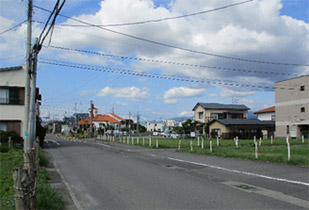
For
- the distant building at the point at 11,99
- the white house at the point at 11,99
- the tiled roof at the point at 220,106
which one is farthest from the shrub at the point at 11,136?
the tiled roof at the point at 220,106

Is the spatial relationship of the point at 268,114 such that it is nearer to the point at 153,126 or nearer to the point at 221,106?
the point at 221,106

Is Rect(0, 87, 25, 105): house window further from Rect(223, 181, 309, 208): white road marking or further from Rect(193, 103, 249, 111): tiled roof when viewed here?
Rect(193, 103, 249, 111): tiled roof

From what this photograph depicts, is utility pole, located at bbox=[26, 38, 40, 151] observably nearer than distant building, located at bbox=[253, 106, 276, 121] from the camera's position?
Yes

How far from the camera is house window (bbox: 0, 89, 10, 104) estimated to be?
26.3 meters

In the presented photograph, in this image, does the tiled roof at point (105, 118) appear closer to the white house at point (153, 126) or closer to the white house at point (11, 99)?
the white house at point (153, 126)

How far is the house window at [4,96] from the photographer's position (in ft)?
86.3

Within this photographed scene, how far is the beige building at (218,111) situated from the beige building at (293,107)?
15.2 metres

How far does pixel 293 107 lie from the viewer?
45719 millimetres

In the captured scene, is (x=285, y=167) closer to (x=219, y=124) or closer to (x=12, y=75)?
(x=12, y=75)

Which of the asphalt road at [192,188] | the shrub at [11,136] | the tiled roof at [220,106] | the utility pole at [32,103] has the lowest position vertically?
the asphalt road at [192,188]

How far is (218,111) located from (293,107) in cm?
1945

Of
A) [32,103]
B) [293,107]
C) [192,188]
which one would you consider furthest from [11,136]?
[293,107]

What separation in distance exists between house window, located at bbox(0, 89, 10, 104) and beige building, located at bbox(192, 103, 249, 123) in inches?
1712

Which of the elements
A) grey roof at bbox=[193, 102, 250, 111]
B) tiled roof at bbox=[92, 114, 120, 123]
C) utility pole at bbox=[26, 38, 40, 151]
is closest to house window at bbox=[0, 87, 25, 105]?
utility pole at bbox=[26, 38, 40, 151]
